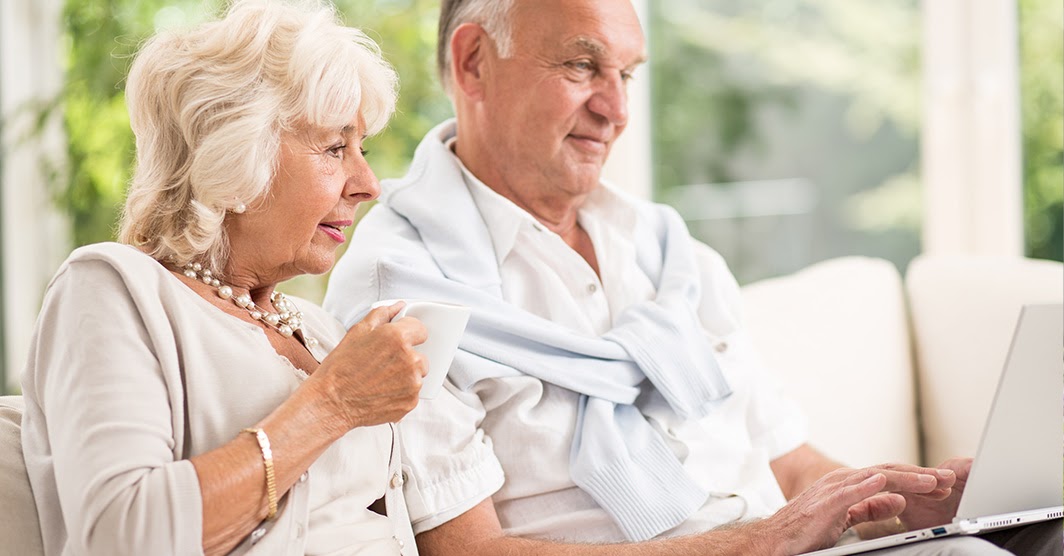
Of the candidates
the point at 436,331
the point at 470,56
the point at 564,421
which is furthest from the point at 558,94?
the point at 436,331

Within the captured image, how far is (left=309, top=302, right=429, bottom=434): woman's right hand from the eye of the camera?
124 cm

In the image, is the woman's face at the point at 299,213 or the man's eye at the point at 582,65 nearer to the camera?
the woman's face at the point at 299,213

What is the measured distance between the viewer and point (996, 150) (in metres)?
3.18

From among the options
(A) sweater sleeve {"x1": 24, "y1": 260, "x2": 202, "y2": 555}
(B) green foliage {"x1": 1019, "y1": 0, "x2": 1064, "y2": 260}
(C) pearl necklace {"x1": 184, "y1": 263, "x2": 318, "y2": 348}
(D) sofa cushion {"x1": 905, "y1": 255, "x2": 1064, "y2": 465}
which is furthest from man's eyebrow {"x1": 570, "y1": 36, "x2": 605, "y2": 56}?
(B) green foliage {"x1": 1019, "y1": 0, "x2": 1064, "y2": 260}

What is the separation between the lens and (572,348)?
65.4 inches

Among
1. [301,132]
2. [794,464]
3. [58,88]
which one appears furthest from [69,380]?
[58,88]

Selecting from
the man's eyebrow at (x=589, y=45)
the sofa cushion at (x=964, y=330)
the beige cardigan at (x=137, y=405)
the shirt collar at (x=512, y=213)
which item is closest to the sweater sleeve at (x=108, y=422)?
the beige cardigan at (x=137, y=405)

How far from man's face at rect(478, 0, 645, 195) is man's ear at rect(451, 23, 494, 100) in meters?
0.03

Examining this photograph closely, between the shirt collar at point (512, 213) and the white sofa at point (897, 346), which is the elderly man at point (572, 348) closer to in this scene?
the shirt collar at point (512, 213)

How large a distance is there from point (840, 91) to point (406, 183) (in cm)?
212

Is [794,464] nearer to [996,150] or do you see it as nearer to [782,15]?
[996,150]

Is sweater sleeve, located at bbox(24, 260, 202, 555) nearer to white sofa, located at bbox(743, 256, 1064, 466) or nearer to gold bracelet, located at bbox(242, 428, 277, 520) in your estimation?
gold bracelet, located at bbox(242, 428, 277, 520)

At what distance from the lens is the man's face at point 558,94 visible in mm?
1828

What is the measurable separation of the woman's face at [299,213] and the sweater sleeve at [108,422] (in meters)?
0.18
